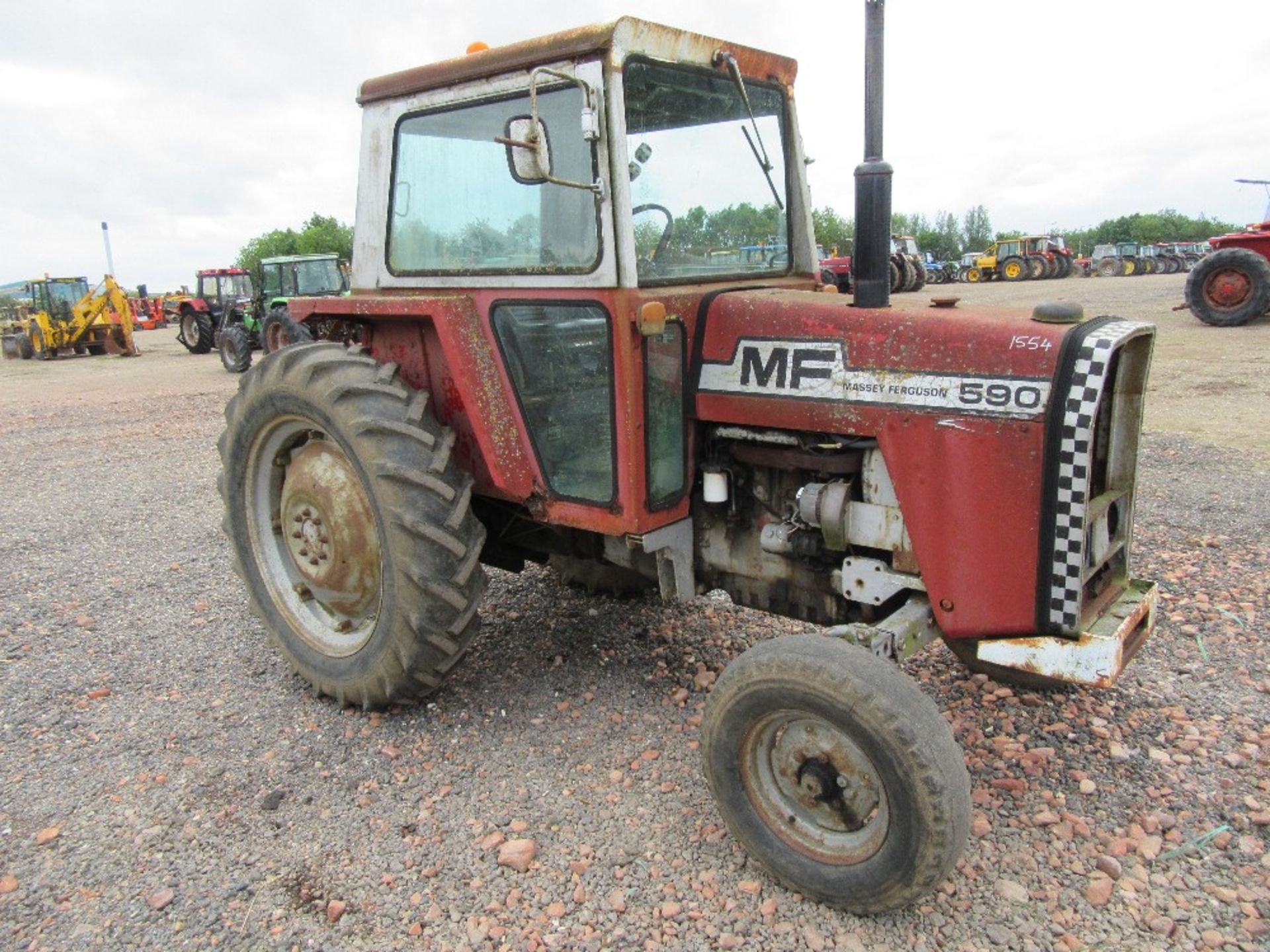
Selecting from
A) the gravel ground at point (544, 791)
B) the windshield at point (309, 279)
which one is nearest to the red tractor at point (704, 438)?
the gravel ground at point (544, 791)

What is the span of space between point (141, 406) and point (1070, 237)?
68.3 m


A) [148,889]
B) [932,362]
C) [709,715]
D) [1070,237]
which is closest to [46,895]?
[148,889]

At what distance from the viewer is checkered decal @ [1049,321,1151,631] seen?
233cm

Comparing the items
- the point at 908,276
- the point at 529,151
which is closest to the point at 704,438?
the point at 529,151

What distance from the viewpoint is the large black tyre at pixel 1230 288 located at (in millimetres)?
13898

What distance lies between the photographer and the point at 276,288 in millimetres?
16797

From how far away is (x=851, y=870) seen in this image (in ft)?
7.54

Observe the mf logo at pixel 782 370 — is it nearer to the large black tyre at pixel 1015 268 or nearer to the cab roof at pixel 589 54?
the cab roof at pixel 589 54

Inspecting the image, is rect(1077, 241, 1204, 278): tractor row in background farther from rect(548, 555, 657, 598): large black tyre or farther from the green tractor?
rect(548, 555, 657, 598): large black tyre

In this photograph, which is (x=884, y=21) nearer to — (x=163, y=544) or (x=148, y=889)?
(x=148, y=889)

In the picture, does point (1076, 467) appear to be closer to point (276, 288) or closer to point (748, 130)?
point (748, 130)

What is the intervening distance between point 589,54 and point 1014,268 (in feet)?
120

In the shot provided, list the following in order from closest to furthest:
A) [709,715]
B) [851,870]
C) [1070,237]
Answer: [851,870] → [709,715] → [1070,237]

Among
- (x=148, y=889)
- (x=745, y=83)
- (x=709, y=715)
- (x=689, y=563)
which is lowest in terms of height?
(x=148, y=889)
